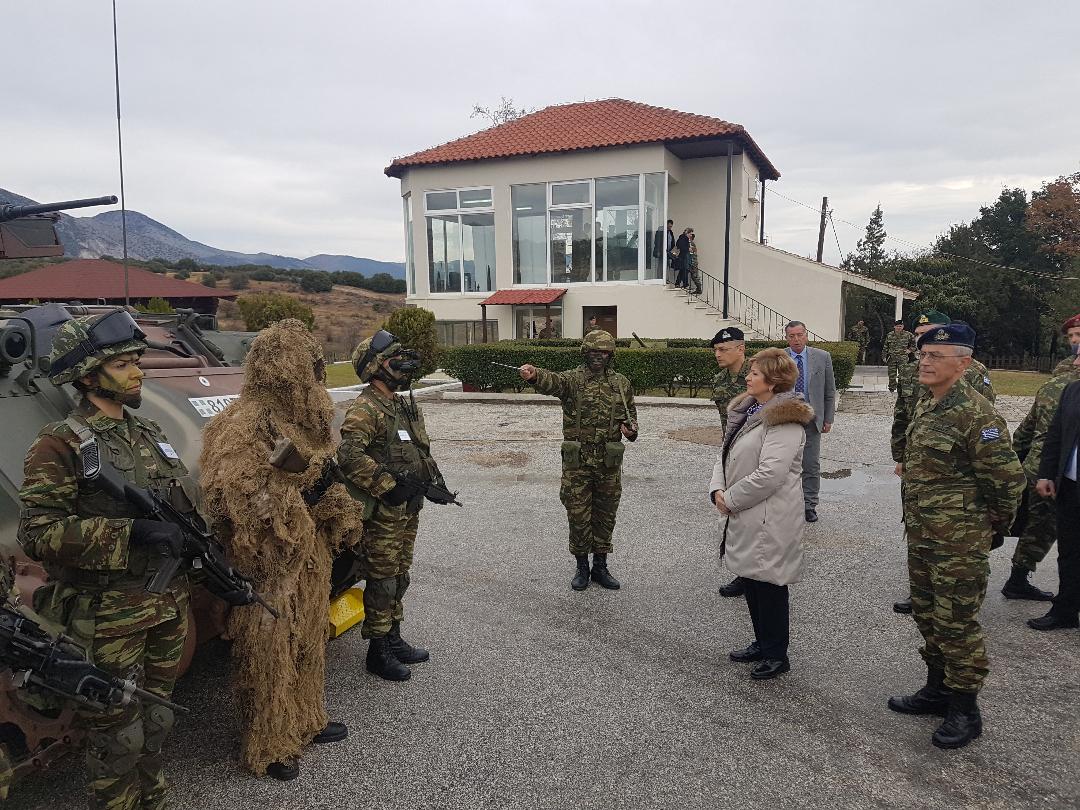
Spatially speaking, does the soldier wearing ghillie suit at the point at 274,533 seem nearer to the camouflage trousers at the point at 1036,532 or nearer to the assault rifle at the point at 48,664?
the assault rifle at the point at 48,664

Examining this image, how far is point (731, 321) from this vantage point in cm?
1986

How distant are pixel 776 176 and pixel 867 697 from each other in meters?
23.9

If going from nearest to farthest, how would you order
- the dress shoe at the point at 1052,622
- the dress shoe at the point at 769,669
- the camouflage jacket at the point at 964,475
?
the camouflage jacket at the point at 964,475 → the dress shoe at the point at 769,669 → the dress shoe at the point at 1052,622

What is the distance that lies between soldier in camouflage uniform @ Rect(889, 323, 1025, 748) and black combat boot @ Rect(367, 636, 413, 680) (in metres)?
2.73

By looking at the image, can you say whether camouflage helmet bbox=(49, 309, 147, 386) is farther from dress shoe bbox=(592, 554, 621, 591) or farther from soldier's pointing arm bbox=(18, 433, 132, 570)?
dress shoe bbox=(592, 554, 621, 591)

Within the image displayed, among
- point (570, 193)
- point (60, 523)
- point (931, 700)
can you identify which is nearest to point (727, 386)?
point (931, 700)

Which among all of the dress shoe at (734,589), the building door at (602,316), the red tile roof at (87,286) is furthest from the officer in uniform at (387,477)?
the red tile roof at (87,286)

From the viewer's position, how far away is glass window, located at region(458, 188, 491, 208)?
71.9 ft

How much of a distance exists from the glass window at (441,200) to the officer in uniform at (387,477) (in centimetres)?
1927

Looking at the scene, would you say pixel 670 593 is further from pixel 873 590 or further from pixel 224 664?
pixel 224 664

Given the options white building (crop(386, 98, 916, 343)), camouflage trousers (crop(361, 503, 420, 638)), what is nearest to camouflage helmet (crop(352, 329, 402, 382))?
camouflage trousers (crop(361, 503, 420, 638))

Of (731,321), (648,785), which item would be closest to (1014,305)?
(731,321)

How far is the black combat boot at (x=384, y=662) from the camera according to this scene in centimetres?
398

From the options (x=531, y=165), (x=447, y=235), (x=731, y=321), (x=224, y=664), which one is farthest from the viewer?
(x=447, y=235)
